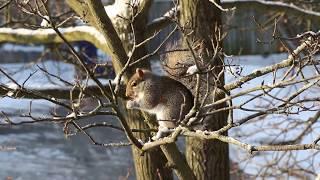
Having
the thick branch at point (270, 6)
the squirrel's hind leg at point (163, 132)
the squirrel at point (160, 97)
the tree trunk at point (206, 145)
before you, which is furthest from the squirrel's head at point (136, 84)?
the thick branch at point (270, 6)

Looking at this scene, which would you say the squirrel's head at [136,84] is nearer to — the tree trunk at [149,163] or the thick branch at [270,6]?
the tree trunk at [149,163]

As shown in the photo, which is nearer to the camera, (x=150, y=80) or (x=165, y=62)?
(x=165, y=62)

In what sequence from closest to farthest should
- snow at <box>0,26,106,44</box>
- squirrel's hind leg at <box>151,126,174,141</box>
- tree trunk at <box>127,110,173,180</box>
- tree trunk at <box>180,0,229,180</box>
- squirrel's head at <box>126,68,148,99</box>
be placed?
squirrel's hind leg at <box>151,126,174,141</box> < squirrel's head at <box>126,68,148,99</box> < tree trunk at <box>180,0,229,180</box> < tree trunk at <box>127,110,173,180</box> < snow at <box>0,26,106,44</box>

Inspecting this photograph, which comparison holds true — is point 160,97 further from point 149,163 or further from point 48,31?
point 48,31

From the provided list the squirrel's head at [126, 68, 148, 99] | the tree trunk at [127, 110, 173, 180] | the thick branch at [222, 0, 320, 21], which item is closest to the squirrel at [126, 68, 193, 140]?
the squirrel's head at [126, 68, 148, 99]

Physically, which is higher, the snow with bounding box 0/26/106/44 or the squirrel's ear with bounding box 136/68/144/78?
the snow with bounding box 0/26/106/44

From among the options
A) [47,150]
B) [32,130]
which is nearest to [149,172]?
[47,150]

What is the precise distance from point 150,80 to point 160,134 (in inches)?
9.3

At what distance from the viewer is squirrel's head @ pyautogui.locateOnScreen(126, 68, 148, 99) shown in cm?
269

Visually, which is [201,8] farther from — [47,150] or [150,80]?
[47,150]

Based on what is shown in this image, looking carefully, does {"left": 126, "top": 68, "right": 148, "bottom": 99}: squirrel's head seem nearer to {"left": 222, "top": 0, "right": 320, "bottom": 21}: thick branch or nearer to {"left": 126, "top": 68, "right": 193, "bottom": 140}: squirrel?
{"left": 126, "top": 68, "right": 193, "bottom": 140}: squirrel

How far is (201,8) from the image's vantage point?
159 inches

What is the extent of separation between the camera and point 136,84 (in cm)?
271

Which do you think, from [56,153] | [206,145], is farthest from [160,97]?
[56,153]
